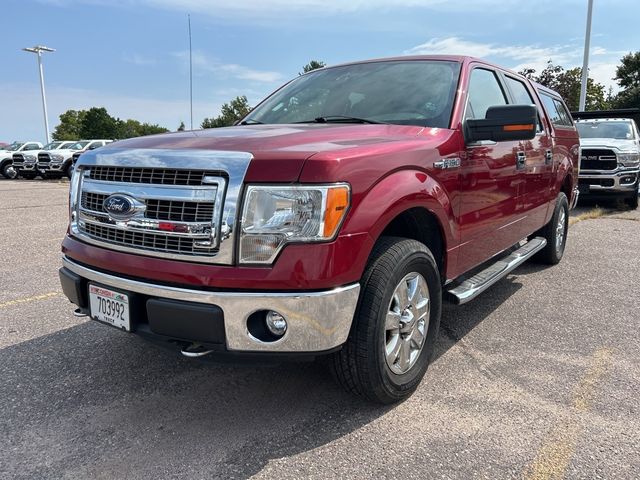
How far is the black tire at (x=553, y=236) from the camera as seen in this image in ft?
18.0

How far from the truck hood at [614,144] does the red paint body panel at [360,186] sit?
7755 millimetres

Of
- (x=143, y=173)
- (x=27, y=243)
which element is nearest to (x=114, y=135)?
(x=27, y=243)

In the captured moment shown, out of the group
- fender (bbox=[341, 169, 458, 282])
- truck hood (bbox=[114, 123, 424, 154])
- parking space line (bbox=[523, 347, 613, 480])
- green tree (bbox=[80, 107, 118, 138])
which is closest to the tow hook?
fender (bbox=[341, 169, 458, 282])

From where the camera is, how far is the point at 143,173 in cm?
239

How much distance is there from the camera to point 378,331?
7.82 feet

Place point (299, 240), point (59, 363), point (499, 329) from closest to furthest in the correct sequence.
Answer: point (299, 240), point (59, 363), point (499, 329)

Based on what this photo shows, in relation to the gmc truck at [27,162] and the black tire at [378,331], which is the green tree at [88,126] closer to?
the gmc truck at [27,162]

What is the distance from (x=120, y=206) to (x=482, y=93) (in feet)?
8.62

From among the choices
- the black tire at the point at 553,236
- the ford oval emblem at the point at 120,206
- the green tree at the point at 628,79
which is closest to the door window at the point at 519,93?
the black tire at the point at 553,236

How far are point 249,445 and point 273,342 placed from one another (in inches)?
20.9

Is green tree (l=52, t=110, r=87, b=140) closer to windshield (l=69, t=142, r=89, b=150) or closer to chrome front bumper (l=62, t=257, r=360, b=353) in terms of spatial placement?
windshield (l=69, t=142, r=89, b=150)

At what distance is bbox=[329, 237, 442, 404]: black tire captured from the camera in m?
2.36

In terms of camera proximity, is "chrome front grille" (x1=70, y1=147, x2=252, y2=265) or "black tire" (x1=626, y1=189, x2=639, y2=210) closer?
"chrome front grille" (x1=70, y1=147, x2=252, y2=265)

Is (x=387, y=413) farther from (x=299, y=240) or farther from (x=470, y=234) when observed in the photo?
(x=470, y=234)
